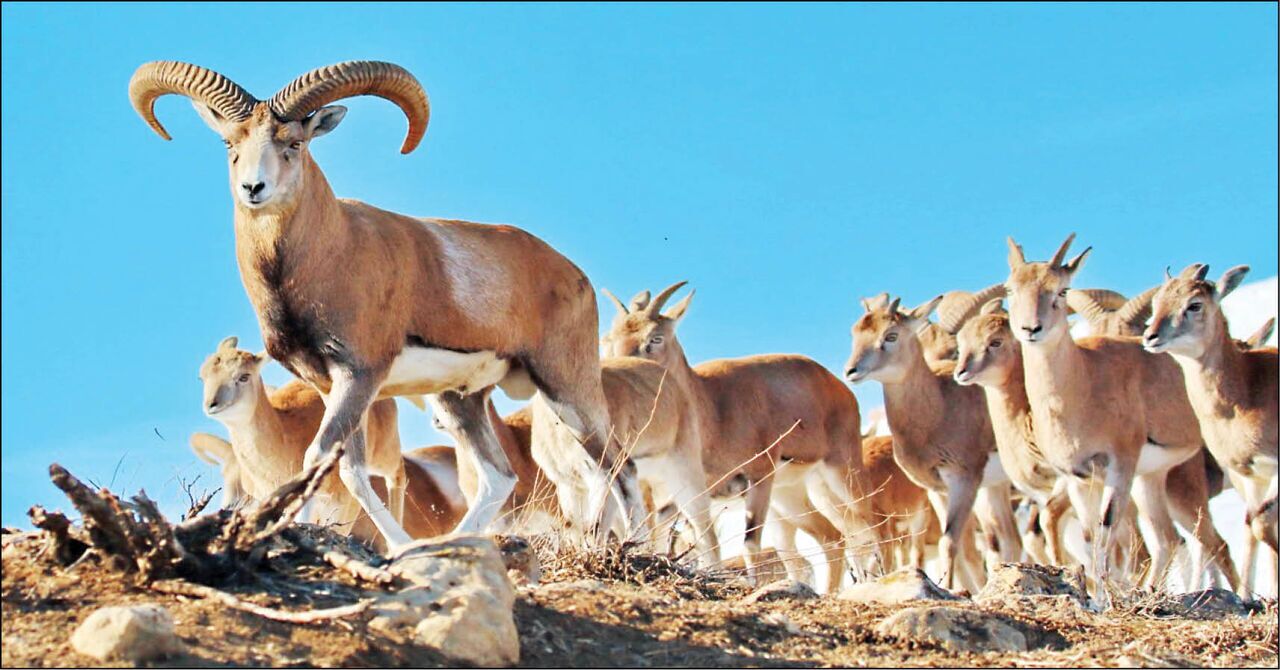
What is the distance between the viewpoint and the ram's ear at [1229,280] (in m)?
14.7

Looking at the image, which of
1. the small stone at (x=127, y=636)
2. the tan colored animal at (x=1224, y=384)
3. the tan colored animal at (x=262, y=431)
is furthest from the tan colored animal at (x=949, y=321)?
the small stone at (x=127, y=636)

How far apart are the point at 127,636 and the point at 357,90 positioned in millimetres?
5169

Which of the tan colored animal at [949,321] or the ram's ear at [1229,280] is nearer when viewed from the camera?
the ram's ear at [1229,280]

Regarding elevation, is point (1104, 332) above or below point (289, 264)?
above

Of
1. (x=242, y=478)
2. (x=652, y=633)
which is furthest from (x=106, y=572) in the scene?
(x=242, y=478)

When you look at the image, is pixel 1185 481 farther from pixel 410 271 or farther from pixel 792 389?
pixel 410 271

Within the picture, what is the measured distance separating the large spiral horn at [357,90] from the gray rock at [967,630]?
175 inches

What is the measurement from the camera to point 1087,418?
14594 mm

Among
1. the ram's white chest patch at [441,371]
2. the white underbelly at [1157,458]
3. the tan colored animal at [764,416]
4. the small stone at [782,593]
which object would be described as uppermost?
the tan colored animal at [764,416]

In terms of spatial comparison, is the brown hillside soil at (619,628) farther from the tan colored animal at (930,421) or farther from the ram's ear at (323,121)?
the tan colored animal at (930,421)

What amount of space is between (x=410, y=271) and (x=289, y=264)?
0.76m

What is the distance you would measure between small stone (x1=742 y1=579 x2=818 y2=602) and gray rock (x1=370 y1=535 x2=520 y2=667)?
1.93 m

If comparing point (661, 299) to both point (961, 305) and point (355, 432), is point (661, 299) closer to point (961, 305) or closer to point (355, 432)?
point (961, 305)

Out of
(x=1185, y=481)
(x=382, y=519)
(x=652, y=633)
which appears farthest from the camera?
(x=1185, y=481)
